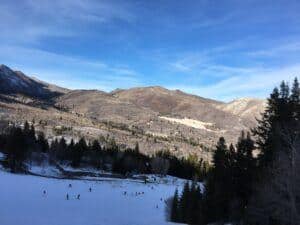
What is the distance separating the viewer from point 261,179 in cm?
4194

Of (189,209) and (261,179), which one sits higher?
(261,179)

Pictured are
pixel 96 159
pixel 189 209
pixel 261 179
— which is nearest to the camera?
pixel 261 179

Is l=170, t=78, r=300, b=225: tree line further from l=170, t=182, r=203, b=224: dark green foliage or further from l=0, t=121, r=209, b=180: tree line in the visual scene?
l=0, t=121, r=209, b=180: tree line

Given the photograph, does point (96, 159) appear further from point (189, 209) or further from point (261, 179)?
point (261, 179)

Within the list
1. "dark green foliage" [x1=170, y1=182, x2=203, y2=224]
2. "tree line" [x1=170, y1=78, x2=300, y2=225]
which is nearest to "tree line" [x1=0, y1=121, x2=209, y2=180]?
"dark green foliage" [x1=170, y1=182, x2=203, y2=224]

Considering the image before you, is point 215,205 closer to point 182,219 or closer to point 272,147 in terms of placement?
point 182,219

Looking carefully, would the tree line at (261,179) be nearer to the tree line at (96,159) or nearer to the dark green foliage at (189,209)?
the dark green foliage at (189,209)

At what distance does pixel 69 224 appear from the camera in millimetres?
33438

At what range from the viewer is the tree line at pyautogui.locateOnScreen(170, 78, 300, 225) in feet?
107

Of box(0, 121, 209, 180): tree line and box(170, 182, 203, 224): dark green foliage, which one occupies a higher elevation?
box(0, 121, 209, 180): tree line

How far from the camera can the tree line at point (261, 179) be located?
32656mm

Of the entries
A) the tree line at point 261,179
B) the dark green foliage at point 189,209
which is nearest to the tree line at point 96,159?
the dark green foliage at point 189,209

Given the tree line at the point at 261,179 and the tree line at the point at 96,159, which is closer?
the tree line at the point at 261,179

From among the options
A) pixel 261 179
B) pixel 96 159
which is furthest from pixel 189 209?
pixel 96 159
